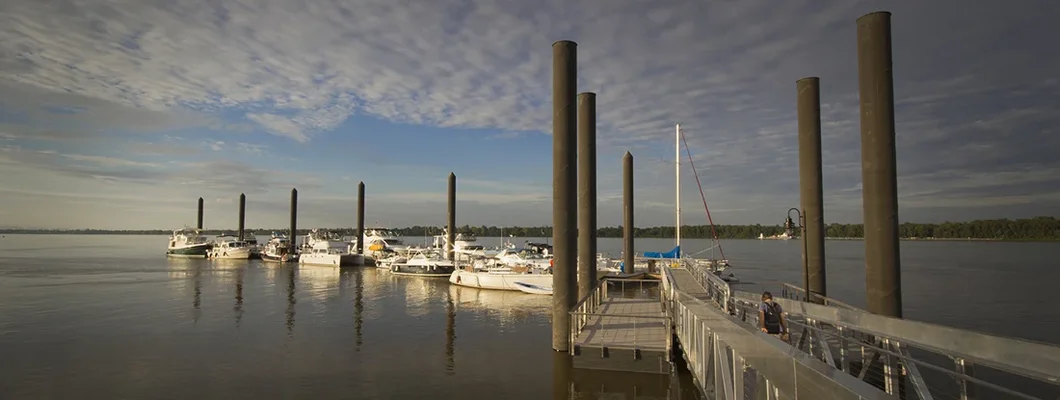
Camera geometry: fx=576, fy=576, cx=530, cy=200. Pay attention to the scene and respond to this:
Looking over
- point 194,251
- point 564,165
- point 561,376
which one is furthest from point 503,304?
point 194,251

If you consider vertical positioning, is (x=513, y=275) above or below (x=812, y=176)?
below

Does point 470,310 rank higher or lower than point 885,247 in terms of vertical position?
lower

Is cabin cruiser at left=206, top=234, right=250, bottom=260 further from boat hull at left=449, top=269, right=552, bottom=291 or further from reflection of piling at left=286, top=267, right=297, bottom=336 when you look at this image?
boat hull at left=449, top=269, right=552, bottom=291

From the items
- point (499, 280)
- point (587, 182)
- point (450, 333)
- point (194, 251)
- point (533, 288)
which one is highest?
point (587, 182)

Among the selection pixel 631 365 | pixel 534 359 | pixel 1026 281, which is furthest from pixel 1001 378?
pixel 1026 281

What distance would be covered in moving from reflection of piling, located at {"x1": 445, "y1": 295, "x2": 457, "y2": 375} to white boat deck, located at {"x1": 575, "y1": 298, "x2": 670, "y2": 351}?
166 inches

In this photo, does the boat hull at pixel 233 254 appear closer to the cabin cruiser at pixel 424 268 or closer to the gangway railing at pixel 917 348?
the cabin cruiser at pixel 424 268

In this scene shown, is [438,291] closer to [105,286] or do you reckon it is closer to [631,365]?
[105,286]

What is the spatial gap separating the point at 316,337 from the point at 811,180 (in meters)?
18.2

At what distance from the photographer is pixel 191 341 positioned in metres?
21.3

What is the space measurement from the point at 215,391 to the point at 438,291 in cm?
2575

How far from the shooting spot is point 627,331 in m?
15.6

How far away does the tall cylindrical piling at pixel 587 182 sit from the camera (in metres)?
18.9

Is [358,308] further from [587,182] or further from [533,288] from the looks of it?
[587,182]
